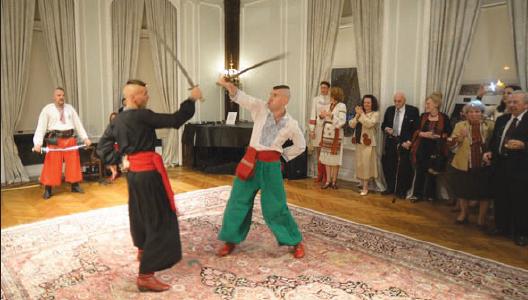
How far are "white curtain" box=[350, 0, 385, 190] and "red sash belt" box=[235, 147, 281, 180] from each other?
2.99m

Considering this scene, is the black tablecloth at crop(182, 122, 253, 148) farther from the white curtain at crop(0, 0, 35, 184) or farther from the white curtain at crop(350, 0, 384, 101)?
the white curtain at crop(0, 0, 35, 184)

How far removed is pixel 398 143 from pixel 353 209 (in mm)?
1163

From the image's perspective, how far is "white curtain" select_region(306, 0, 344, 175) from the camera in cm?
645

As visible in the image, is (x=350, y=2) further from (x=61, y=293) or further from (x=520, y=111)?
(x=61, y=293)

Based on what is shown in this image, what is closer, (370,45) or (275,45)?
(370,45)

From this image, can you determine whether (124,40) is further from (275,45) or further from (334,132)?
(334,132)

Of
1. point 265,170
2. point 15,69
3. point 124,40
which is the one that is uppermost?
point 124,40

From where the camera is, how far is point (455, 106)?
538 centimetres

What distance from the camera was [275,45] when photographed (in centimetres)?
746

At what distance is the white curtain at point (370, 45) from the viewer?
5918mm

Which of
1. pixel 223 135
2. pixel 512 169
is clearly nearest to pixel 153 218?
pixel 512 169

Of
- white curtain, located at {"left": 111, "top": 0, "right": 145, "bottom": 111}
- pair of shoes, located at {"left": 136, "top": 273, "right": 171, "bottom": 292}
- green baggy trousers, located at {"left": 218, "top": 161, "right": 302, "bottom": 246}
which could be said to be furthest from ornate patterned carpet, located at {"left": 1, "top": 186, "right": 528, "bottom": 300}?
white curtain, located at {"left": 111, "top": 0, "right": 145, "bottom": 111}

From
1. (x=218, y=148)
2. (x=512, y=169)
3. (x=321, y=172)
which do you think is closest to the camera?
(x=512, y=169)

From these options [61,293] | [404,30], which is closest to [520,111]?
[404,30]
